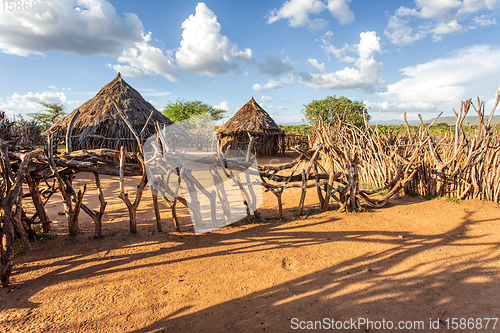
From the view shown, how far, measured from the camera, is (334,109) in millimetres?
20656

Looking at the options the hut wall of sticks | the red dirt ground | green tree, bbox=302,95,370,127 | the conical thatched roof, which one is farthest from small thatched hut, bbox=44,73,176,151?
green tree, bbox=302,95,370,127

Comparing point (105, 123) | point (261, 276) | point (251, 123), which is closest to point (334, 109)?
point (251, 123)

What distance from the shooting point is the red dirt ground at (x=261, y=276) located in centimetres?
234

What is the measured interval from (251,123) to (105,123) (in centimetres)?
837

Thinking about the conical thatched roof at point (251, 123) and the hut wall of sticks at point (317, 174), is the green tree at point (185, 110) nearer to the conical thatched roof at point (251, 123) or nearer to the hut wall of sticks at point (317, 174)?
the conical thatched roof at point (251, 123)

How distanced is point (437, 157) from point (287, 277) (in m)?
5.09

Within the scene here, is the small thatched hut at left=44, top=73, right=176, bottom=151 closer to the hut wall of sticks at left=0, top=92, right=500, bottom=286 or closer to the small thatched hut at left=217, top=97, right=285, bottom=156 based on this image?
the small thatched hut at left=217, top=97, right=285, bottom=156

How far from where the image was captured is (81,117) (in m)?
11.9

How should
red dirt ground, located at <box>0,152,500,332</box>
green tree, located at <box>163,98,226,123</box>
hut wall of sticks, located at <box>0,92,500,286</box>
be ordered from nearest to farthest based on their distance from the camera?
1. red dirt ground, located at <box>0,152,500,332</box>
2. hut wall of sticks, located at <box>0,92,500,286</box>
3. green tree, located at <box>163,98,226,123</box>

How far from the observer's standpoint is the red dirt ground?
2340 mm

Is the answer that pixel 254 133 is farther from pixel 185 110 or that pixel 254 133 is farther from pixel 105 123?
pixel 185 110

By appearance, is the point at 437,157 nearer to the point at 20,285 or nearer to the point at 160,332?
the point at 160,332

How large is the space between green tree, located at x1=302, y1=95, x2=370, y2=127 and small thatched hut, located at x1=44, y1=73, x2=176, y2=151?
1337 cm

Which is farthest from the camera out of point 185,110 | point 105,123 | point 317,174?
point 185,110
